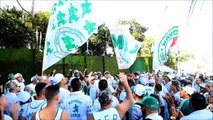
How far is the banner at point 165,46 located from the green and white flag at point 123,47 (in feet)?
4.54

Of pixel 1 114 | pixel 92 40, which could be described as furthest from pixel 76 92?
pixel 92 40

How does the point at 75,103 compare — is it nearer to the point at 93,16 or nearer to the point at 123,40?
the point at 93,16

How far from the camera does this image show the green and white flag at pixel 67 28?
7852mm

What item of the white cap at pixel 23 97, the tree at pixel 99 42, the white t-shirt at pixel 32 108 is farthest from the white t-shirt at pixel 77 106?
the tree at pixel 99 42

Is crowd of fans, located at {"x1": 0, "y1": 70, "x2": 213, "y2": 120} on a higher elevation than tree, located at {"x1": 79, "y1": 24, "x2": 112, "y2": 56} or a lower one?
lower

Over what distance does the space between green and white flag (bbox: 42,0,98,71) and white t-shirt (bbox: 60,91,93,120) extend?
1.82m

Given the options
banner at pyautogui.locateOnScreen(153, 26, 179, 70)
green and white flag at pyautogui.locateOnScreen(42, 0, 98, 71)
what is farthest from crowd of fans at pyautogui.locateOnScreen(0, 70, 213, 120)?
banner at pyautogui.locateOnScreen(153, 26, 179, 70)

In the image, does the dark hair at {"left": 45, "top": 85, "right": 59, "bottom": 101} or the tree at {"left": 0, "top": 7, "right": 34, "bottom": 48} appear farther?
the tree at {"left": 0, "top": 7, "right": 34, "bottom": 48}

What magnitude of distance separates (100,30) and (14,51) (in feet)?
84.1

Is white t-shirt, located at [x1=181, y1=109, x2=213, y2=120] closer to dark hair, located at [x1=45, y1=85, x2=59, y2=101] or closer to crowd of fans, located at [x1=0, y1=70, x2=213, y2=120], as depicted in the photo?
crowd of fans, located at [x1=0, y1=70, x2=213, y2=120]

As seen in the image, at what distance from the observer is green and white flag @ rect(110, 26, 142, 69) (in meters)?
13.0

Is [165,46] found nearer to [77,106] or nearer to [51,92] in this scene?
[77,106]

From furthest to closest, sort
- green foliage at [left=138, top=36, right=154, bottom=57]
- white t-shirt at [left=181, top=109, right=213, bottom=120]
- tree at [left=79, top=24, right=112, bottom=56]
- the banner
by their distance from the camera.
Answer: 1. green foliage at [left=138, top=36, right=154, bottom=57]
2. tree at [left=79, top=24, right=112, bottom=56]
3. the banner
4. white t-shirt at [left=181, top=109, right=213, bottom=120]

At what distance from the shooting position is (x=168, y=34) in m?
12.4
